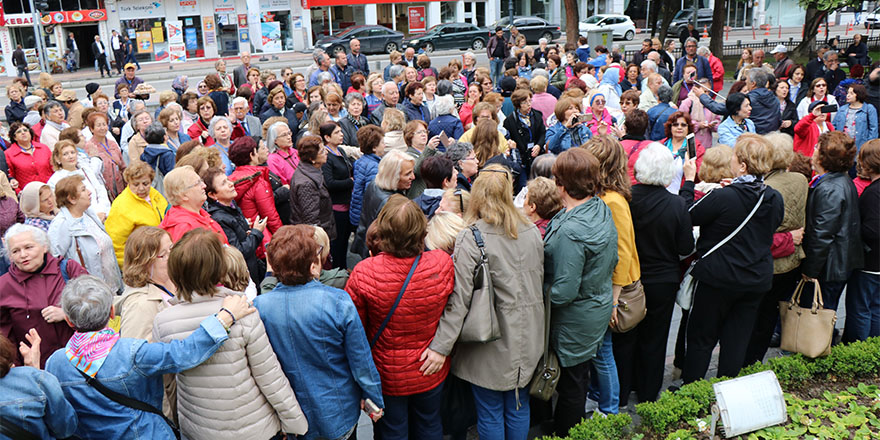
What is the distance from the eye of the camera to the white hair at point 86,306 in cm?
288

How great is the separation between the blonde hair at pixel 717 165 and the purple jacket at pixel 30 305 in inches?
175

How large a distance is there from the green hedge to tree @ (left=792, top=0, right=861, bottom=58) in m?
18.5

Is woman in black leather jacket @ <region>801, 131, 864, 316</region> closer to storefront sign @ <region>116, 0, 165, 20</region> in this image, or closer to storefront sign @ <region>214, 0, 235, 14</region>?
storefront sign @ <region>214, 0, 235, 14</region>

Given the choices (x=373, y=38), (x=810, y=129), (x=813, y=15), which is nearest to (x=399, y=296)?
(x=810, y=129)

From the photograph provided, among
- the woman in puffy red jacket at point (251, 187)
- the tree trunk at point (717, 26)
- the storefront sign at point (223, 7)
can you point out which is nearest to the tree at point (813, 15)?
the tree trunk at point (717, 26)

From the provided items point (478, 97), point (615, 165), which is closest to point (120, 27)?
point (478, 97)

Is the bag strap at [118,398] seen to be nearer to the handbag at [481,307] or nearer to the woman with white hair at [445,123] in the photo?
the handbag at [481,307]

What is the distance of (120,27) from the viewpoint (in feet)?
114

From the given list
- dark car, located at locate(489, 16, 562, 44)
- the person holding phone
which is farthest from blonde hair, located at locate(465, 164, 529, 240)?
dark car, located at locate(489, 16, 562, 44)

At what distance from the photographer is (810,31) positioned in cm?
2325

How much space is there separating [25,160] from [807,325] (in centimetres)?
798

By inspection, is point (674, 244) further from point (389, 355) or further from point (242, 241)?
point (242, 241)

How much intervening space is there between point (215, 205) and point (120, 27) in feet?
115

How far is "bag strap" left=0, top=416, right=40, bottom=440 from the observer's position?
8.64 ft
